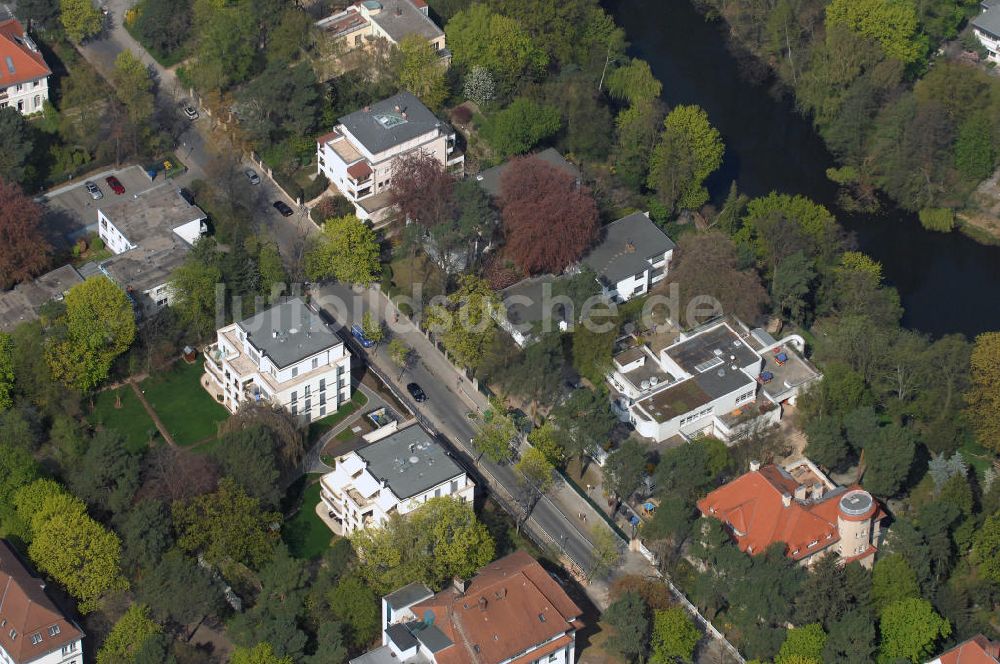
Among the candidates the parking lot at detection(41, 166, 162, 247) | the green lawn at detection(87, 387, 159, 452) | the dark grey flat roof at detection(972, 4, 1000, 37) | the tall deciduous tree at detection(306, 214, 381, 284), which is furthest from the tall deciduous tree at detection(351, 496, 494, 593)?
the dark grey flat roof at detection(972, 4, 1000, 37)

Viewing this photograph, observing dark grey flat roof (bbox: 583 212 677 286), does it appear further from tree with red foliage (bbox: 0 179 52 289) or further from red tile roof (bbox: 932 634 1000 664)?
tree with red foliage (bbox: 0 179 52 289)

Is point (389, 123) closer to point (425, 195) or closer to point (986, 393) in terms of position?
point (425, 195)

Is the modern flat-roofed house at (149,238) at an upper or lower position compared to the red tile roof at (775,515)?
lower

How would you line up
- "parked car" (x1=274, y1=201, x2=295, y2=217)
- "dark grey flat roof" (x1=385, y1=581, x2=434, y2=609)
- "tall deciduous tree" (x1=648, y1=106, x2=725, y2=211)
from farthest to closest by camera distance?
"tall deciduous tree" (x1=648, y1=106, x2=725, y2=211)
"parked car" (x1=274, y1=201, x2=295, y2=217)
"dark grey flat roof" (x1=385, y1=581, x2=434, y2=609)

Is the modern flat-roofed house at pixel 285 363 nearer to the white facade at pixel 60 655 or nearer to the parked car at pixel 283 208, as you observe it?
the parked car at pixel 283 208

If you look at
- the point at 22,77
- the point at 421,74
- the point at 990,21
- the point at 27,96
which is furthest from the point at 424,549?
the point at 990,21

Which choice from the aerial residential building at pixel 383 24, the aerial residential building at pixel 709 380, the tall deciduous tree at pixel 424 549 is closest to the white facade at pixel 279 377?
the tall deciduous tree at pixel 424 549
